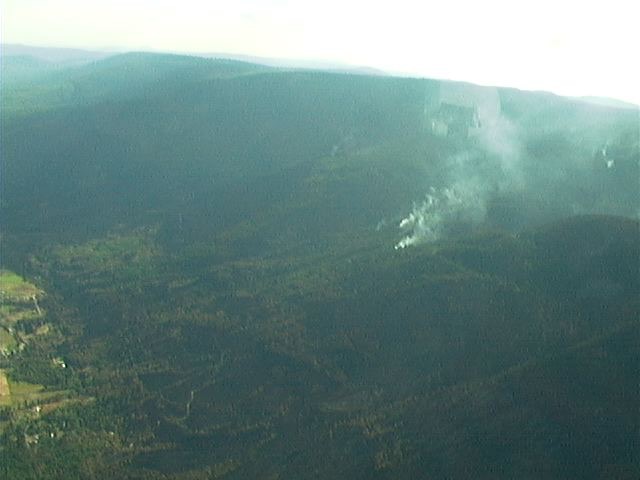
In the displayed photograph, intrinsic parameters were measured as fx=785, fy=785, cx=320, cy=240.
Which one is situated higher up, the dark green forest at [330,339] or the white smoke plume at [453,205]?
the white smoke plume at [453,205]

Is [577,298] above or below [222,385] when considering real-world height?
above

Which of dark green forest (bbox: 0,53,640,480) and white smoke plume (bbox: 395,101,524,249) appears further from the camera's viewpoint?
white smoke plume (bbox: 395,101,524,249)

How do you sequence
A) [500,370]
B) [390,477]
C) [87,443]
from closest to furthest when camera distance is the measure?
[390,477], [87,443], [500,370]

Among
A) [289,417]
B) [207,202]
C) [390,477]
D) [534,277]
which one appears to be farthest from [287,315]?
[207,202]

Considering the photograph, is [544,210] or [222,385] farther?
[544,210]

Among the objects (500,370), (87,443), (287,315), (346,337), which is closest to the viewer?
(87,443)

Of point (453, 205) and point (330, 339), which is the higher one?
point (453, 205)

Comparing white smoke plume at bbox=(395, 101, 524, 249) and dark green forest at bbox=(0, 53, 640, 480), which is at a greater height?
white smoke plume at bbox=(395, 101, 524, 249)

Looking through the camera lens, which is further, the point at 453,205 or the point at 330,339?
the point at 453,205

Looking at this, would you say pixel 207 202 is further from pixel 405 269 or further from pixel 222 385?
pixel 222 385

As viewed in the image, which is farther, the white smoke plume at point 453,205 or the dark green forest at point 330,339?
the white smoke plume at point 453,205

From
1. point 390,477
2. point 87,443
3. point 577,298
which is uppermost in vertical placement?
point 577,298
